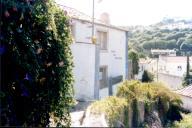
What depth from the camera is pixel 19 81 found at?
9.13m

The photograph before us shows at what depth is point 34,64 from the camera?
9188mm

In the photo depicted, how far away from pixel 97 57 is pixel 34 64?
11.7 meters

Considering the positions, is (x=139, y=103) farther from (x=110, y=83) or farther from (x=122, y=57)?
(x=122, y=57)

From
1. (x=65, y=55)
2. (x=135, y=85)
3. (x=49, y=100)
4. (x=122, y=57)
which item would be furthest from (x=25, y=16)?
(x=122, y=57)

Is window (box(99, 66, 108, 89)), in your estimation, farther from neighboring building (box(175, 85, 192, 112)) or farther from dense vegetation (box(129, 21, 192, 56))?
dense vegetation (box(129, 21, 192, 56))

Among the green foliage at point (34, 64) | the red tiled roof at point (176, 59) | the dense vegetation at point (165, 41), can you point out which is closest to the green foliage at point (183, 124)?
the green foliage at point (34, 64)

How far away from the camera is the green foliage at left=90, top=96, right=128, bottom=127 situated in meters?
10.2

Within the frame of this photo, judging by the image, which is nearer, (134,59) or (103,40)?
(103,40)

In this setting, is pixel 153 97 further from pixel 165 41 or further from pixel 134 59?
pixel 165 41

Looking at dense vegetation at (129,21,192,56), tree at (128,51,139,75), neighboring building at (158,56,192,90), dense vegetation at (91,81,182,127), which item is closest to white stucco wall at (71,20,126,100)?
dense vegetation at (91,81,182,127)

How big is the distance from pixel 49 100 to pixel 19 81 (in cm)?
113

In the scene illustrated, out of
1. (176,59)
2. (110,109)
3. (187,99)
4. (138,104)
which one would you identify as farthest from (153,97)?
(176,59)

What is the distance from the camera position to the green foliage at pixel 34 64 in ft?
29.1

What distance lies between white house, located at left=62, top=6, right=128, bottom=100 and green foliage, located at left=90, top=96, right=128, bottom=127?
3482 millimetres
